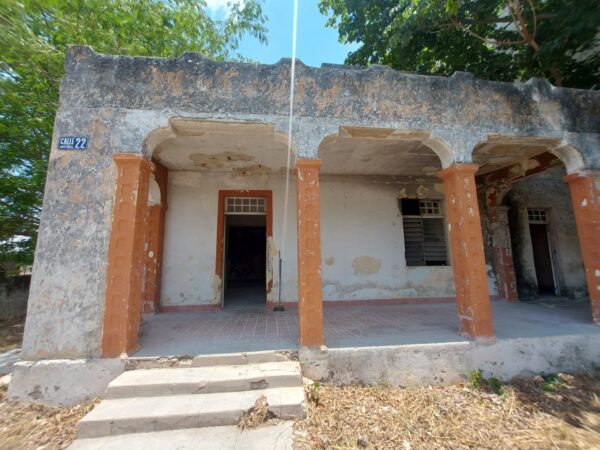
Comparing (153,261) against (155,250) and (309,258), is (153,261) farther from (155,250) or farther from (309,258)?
(309,258)

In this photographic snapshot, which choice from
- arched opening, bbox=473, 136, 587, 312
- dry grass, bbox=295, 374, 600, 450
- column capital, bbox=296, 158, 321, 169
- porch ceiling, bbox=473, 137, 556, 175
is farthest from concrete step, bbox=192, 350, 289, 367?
arched opening, bbox=473, 136, 587, 312

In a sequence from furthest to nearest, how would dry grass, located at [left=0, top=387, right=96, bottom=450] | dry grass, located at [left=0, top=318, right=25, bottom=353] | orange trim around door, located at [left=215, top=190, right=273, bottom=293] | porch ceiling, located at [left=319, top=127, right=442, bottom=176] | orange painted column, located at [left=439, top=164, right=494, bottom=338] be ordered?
orange trim around door, located at [left=215, top=190, right=273, bottom=293] < dry grass, located at [left=0, top=318, right=25, bottom=353] < porch ceiling, located at [left=319, top=127, right=442, bottom=176] < orange painted column, located at [left=439, top=164, right=494, bottom=338] < dry grass, located at [left=0, top=387, right=96, bottom=450]

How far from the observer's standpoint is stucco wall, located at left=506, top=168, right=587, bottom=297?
743 cm

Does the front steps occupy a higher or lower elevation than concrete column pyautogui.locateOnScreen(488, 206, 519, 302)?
lower

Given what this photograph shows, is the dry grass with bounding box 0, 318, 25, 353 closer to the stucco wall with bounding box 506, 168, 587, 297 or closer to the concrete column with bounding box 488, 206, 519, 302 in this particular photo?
the concrete column with bounding box 488, 206, 519, 302

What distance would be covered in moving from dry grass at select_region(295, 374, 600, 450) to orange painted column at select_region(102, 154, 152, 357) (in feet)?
7.54

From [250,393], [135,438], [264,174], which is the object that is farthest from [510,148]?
[135,438]

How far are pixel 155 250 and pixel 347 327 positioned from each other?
4200 millimetres

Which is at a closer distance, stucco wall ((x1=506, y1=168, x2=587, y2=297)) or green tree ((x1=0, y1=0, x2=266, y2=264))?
green tree ((x1=0, y1=0, x2=266, y2=264))

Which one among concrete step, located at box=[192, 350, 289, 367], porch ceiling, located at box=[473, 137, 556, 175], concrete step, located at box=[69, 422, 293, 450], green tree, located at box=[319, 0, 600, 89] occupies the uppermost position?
green tree, located at box=[319, 0, 600, 89]

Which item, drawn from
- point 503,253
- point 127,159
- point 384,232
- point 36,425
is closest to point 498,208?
point 503,253

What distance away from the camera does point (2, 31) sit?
293 cm

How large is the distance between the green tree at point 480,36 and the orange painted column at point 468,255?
2.73m

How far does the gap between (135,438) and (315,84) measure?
4.55 meters
